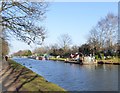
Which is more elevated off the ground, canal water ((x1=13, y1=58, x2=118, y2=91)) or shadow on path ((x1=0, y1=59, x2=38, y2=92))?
shadow on path ((x1=0, y1=59, x2=38, y2=92))

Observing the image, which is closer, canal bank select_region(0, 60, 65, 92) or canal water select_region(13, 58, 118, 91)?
canal bank select_region(0, 60, 65, 92)

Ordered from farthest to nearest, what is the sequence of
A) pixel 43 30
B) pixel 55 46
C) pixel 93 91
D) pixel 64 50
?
1. pixel 55 46
2. pixel 64 50
3. pixel 93 91
4. pixel 43 30

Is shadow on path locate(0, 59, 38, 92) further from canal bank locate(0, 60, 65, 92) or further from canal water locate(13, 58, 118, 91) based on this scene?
canal water locate(13, 58, 118, 91)

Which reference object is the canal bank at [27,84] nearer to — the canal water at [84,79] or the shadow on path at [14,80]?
the shadow on path at [14,80]

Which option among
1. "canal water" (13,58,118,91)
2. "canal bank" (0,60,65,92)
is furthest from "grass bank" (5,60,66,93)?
"canal water" (13,58,118,91)

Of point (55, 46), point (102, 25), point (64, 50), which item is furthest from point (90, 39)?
point (55, 46)

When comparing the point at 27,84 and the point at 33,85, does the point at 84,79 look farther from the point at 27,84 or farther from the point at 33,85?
the point at 33,85

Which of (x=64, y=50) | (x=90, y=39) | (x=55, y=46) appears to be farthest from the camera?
(x=55, y=46)

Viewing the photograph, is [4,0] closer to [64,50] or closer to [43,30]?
[43,30]

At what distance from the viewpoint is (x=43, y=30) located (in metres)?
13.3

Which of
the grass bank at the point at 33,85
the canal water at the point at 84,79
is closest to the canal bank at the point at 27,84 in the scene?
the grass bank at the point at 33,85

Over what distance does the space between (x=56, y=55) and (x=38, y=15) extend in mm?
111097

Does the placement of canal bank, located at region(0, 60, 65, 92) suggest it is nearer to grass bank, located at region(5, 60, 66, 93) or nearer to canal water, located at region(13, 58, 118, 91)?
grass bank, located at region(5, 60, 66, 93)

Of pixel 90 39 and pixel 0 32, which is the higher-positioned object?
pixel 90 39
